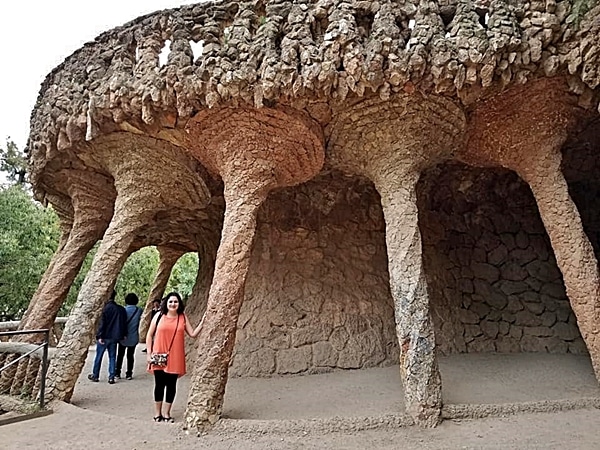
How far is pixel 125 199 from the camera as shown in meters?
6.27

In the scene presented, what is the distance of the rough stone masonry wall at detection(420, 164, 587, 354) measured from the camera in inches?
305

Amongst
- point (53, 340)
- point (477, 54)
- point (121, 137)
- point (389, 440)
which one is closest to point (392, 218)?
point (477, 54)

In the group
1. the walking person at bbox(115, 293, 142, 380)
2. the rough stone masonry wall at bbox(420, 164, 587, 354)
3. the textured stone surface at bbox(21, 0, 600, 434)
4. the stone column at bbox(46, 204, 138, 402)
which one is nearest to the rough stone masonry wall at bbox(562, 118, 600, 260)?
the textured stone surface at bbox(21, 0, 600, 434)

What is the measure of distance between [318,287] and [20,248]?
8.93 meters

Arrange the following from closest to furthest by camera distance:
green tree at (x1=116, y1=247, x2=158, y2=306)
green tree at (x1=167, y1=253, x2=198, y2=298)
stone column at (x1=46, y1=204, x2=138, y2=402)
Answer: stone column at (x1=46, y1=204, x2=138, y2=402) → green tree at (x1=116, y1=247, x2=158, y2=306) → green tree at (x1=167, y1=253, x2=198, y2=298)

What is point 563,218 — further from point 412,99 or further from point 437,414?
point 437,414

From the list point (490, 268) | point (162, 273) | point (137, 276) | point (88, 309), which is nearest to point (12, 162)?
point (137, 276)

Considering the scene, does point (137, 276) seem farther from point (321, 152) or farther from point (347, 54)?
point (347, 54)

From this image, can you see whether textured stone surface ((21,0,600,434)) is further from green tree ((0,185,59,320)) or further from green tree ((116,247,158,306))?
green tree ((116,247,158,306))

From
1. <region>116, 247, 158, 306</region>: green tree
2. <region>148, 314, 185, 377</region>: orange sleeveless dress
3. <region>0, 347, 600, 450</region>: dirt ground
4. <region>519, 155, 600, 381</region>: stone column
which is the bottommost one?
<region>0, 347, 600, 450</region>: dirt ground

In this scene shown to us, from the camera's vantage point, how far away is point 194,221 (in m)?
8.53

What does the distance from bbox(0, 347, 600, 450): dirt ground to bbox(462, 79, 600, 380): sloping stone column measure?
3.36ft

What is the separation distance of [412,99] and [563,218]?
206cm

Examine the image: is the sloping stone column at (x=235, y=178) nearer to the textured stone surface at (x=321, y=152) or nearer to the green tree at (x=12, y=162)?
the textured stone surface at (x=321, y=152)
